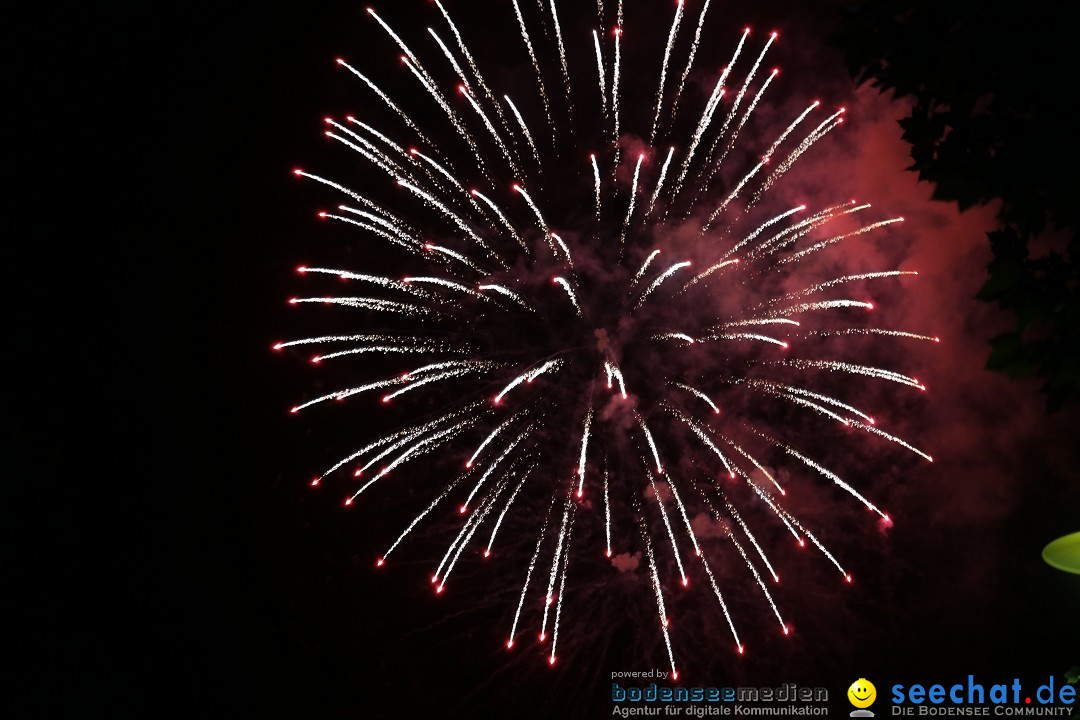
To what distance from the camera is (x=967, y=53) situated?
396 centimetres

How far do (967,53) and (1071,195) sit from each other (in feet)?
2.94

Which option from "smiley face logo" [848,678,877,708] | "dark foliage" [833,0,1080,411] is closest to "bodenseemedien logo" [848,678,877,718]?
"smiley face logo" [848,678,877,708]

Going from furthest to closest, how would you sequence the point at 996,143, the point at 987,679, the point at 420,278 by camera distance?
the point at 987,679
the point at 420,278
the point at 996,143

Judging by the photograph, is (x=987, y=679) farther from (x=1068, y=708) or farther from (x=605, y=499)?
(x=605, y=499)

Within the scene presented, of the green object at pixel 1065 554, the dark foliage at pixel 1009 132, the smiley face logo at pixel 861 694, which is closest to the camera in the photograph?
the dark foliage at pixel 1009 132

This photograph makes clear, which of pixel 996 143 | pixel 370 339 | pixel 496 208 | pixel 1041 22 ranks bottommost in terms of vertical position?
pixel 996 143

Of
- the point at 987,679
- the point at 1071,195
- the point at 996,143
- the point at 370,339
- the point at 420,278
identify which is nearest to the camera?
the point at 1071,195

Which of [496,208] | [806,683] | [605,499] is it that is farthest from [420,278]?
[806,683]

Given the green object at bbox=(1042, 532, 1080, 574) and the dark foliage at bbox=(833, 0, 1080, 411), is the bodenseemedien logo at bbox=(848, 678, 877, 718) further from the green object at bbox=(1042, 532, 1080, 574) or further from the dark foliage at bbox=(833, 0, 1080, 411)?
the dark foliage at bbox=(833, 0, 1080, 411)

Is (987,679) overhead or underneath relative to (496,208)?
underneath

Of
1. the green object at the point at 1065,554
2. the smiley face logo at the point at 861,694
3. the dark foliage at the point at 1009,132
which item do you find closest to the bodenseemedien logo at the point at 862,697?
the smiley face logo at the point at 861,694

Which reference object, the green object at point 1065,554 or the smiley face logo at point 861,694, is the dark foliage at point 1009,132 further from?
the smiley face logo at point 861,694

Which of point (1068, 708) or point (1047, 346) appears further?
point (1068, 708)

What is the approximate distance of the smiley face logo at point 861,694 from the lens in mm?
15555
